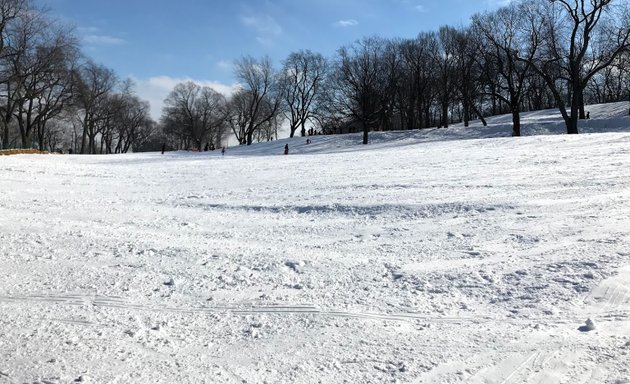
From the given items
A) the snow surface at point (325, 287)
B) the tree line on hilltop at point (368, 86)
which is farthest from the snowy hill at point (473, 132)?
the snow surface at point (325, 287)

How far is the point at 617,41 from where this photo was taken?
32.4m

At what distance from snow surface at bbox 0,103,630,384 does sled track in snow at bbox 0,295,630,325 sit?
20mm

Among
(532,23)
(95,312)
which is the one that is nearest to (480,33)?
(532,23)

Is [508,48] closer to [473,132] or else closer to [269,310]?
[473,132]

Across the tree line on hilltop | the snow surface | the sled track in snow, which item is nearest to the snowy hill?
the tree line on hilltop

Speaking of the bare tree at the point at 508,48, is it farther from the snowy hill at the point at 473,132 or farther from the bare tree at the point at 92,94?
the bare tree at the point at 92,94

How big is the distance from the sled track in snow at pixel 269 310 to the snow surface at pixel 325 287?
0.07 feet

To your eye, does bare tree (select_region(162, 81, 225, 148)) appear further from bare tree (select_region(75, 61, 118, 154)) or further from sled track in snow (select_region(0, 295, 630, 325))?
sled track in snow (select_region(0, 295, 630, 325))

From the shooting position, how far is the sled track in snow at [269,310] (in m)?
4.17

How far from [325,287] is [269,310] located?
789mm

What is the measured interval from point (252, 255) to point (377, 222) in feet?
8.68

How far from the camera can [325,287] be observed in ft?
16.5

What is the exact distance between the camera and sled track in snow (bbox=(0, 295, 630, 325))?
4172 millimetres

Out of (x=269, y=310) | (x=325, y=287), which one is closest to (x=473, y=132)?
(x=325, y=287)
